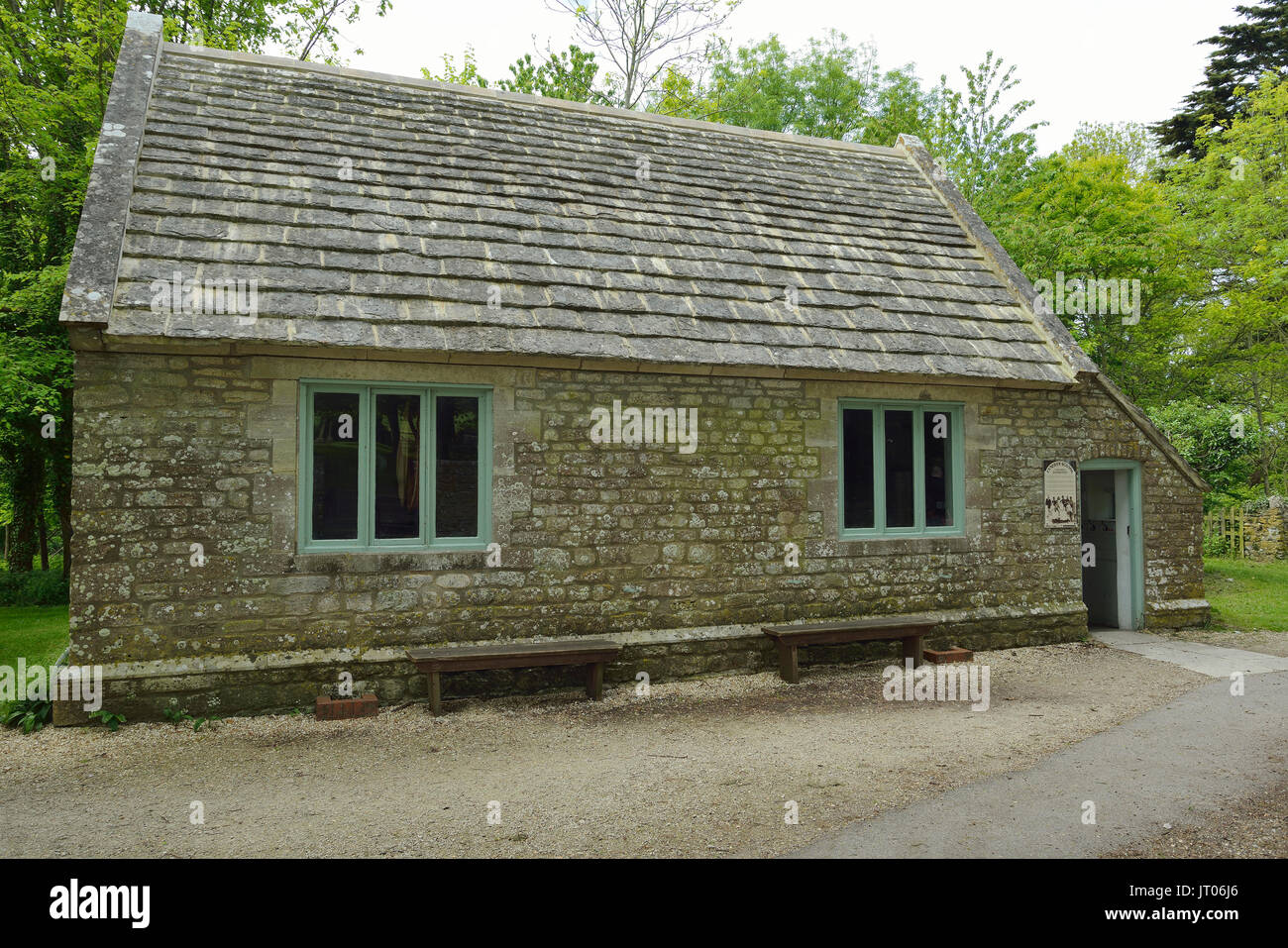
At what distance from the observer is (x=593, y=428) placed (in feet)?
25.8

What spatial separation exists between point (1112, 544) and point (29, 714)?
11.7 meters

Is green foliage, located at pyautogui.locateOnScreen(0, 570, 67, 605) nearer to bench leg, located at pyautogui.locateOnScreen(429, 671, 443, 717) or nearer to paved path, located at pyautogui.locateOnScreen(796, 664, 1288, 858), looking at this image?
bench leg, located at pyautogui.locateOnScreen(429, 671, 443, 717)

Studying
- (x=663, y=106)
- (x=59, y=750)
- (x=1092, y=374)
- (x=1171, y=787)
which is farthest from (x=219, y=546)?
(x=663, y=106)

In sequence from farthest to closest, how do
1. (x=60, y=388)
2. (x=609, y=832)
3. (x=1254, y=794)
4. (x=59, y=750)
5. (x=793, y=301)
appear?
(x=60, y=388), (x=793, y=301), (x=59, y=750), (x=1254, y=794), (x=609, y=832)

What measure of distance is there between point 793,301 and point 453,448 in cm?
406

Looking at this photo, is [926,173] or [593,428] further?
[926,173]

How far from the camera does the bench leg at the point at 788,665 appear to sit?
26.5ft

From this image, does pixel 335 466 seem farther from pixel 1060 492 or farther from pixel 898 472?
pixel 1060 492

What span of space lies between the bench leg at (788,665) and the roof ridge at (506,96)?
7.51 metres

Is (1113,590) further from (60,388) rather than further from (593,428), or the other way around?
(60,388)

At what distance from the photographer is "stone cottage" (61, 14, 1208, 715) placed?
6.78 m

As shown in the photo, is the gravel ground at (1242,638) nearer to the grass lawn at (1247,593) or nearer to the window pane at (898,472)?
the grass lawn at (1247,593)

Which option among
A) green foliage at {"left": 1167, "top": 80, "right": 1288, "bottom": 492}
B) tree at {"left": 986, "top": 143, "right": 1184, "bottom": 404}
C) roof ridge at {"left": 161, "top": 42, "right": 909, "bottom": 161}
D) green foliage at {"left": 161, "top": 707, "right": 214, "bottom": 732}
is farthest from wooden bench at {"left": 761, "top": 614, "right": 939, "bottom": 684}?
green foliage at {"left": 1167, "top": 80, "right": 1288, "bottom": 492}

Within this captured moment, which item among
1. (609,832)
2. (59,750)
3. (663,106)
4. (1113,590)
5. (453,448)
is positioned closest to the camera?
(609,832)
